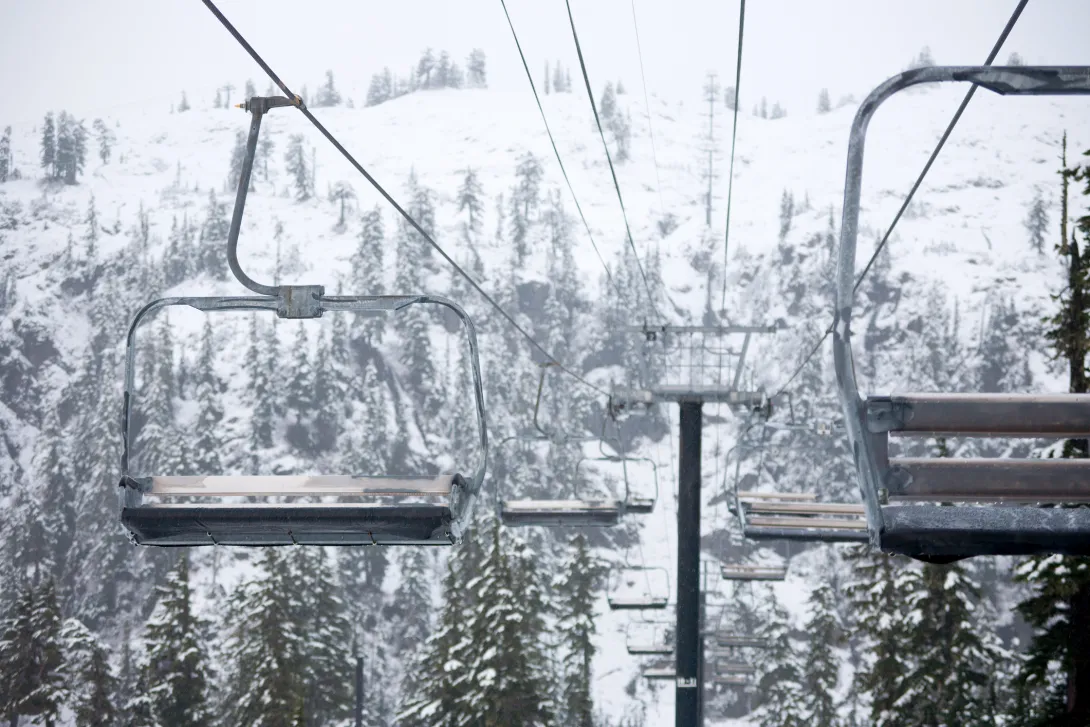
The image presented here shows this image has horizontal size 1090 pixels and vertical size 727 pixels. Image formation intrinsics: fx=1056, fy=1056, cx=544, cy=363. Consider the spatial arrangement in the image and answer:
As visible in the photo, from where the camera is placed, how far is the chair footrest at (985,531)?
10.4 ft

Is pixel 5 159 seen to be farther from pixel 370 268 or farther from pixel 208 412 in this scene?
pixel 208 412

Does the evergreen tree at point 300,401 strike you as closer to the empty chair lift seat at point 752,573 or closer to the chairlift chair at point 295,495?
the empty chair lift seat at point 752,573

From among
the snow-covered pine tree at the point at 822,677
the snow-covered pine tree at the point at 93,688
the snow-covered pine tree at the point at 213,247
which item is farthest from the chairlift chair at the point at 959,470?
the snow-covered pine tree at the point at 213,247

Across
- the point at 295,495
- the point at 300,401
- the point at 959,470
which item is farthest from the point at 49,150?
the point at 959,470

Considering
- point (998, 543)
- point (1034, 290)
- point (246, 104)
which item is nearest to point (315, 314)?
point (246, 104)

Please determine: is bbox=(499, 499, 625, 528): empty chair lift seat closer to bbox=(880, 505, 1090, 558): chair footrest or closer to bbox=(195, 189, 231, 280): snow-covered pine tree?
bbox=(880, 505, 1090, 558): chair footrest

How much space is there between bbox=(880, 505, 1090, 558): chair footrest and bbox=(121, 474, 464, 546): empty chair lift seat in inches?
94.4

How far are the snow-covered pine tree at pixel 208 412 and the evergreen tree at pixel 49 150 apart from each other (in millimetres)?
73401

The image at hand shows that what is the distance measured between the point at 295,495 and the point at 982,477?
9.71ft

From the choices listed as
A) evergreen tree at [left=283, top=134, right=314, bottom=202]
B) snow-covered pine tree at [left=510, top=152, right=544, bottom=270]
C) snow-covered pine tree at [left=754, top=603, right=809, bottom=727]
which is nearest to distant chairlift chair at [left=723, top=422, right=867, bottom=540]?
snow-covered pine tree at [left=754, top=603, right=809, bottom=727]

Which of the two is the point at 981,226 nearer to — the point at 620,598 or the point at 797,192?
the point at 797,192

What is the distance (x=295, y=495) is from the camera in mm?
4809

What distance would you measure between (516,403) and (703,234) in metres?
64.3

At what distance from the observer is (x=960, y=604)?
82.7 feet
